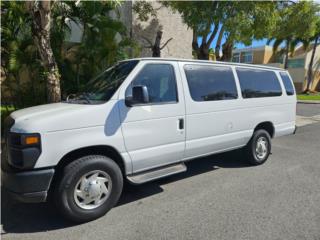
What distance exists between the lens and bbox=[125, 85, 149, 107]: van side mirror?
3.44m

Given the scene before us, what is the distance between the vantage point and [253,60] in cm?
4378

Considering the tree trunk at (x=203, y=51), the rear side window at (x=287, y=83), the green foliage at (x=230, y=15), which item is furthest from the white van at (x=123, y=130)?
the tree trunk at (x=203, y=51)

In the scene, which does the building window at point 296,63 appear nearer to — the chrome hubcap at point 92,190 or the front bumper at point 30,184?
the chrome hubcap at point 92,190

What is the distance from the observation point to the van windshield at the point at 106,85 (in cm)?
365

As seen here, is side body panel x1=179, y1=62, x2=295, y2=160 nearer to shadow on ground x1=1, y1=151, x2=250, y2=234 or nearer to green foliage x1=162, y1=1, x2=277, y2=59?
shadow on ground x1=1, y1=151, x2=250, y2=234

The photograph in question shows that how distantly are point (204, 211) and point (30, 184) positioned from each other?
226 cm

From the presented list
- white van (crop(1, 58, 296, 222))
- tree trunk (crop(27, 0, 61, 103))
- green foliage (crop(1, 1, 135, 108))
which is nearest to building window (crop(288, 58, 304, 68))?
green foliage (crop(1, 1, 135, 108))

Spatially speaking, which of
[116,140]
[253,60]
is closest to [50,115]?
[116,140]

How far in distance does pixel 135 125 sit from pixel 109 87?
0.67 m

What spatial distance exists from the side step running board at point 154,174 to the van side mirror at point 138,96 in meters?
1.04

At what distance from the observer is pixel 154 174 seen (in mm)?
3910

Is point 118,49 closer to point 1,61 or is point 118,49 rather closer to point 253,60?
point 1,61

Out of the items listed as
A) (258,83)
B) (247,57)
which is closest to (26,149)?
(258,83)

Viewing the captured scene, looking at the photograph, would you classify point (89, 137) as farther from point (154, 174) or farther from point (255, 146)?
point (255, 146)
